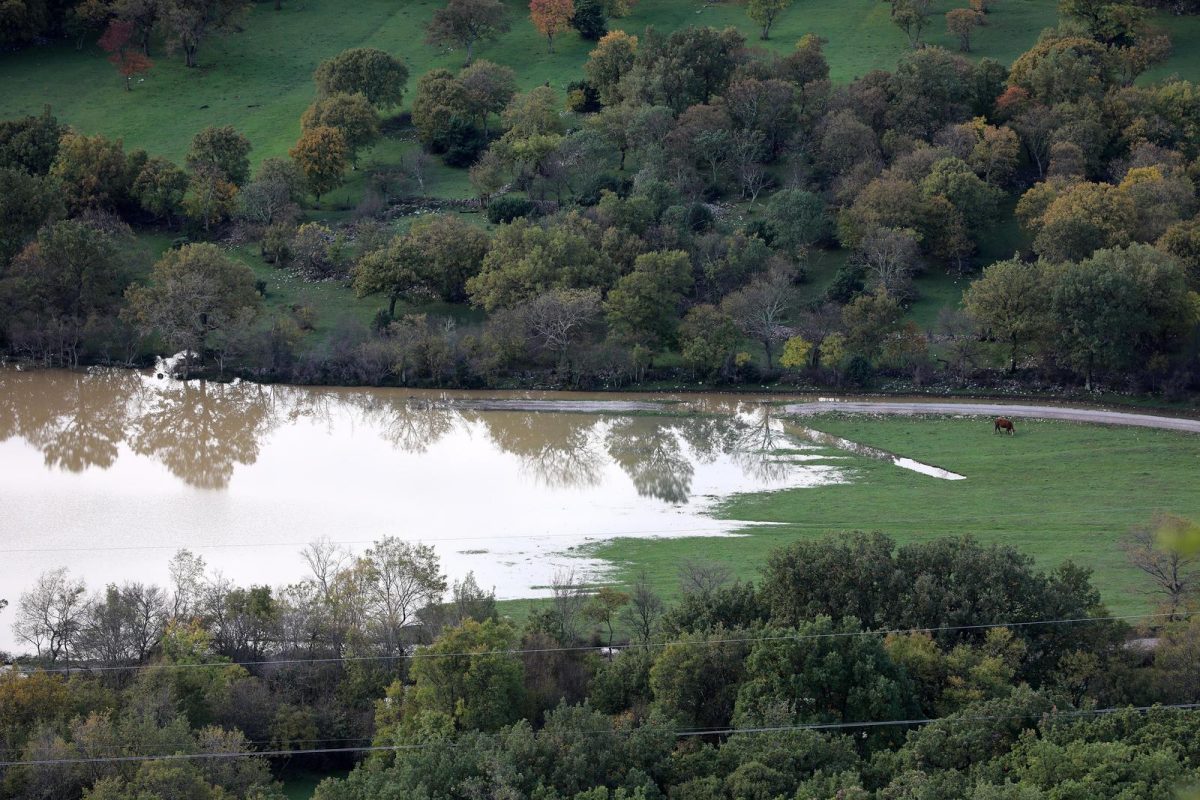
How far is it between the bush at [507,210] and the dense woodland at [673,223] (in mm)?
115

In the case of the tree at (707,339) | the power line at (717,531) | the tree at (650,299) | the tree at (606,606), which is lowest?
the tree at (606,606)

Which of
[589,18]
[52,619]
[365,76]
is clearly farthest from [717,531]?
[589,18]

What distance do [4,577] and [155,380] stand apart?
20.1m

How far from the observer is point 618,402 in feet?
183

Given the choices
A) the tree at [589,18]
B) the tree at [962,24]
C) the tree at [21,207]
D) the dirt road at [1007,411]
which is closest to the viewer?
the dirt road at [1007,411]

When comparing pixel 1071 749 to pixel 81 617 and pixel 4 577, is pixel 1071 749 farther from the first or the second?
pixel 4 577

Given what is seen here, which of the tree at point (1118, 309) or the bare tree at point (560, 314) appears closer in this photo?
the tree at point (1118, 309)

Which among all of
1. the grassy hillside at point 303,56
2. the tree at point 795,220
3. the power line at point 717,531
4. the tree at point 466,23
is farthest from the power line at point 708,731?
the tree at point 466,23

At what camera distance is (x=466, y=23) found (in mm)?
78812

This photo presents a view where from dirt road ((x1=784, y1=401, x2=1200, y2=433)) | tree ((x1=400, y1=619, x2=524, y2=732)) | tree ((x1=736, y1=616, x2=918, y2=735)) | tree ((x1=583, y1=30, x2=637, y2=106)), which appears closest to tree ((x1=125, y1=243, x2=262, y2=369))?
dirt road ((x1=784, y1=401, x2=1200, y2=433))

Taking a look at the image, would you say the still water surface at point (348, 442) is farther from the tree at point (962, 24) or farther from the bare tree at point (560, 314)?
the tree at point (962, 24)

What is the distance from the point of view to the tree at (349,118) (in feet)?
228

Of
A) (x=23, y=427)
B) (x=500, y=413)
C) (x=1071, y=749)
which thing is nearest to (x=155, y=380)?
(x=23, y=427)

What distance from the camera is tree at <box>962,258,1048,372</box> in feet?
182
